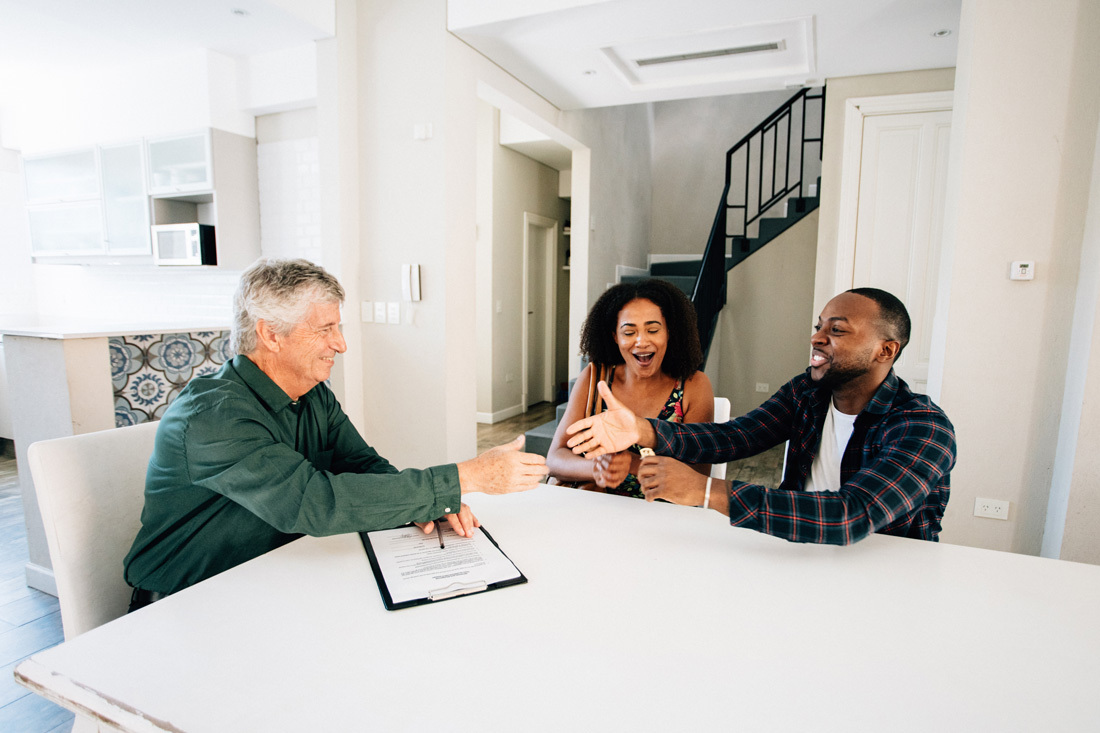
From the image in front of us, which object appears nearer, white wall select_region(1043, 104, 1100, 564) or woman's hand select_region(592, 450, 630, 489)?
woman's hand select_region(592, 450, 630, 489)

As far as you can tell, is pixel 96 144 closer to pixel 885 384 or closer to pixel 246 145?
pixel 246 145

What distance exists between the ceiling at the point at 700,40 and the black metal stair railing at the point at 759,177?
144 cm

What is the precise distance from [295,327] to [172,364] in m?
1.88

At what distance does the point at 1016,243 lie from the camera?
2.38 meters

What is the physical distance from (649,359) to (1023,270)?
64.5 inches

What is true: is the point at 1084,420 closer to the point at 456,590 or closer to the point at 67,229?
the point at 456,590

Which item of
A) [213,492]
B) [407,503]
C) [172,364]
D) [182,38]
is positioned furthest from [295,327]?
[182,38]

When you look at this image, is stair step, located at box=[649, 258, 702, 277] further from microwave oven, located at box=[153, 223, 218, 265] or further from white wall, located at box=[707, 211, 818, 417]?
→ microwave oven, located at box=[153, 223, 218, 265]

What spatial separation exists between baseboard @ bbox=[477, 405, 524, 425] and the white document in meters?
4.43

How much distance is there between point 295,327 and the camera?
1.29 m

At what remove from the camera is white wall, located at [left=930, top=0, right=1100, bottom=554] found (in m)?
2.29

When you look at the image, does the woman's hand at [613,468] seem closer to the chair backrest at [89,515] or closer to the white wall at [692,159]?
the chair backrest at [89,515]

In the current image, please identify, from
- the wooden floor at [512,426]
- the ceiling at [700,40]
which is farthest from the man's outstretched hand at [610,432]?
the wooden floor at [512,426]

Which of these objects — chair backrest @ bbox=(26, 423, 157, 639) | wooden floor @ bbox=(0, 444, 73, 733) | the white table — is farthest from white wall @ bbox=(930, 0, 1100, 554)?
wooden floor @ bbox=(0, 444, 73, 733)
